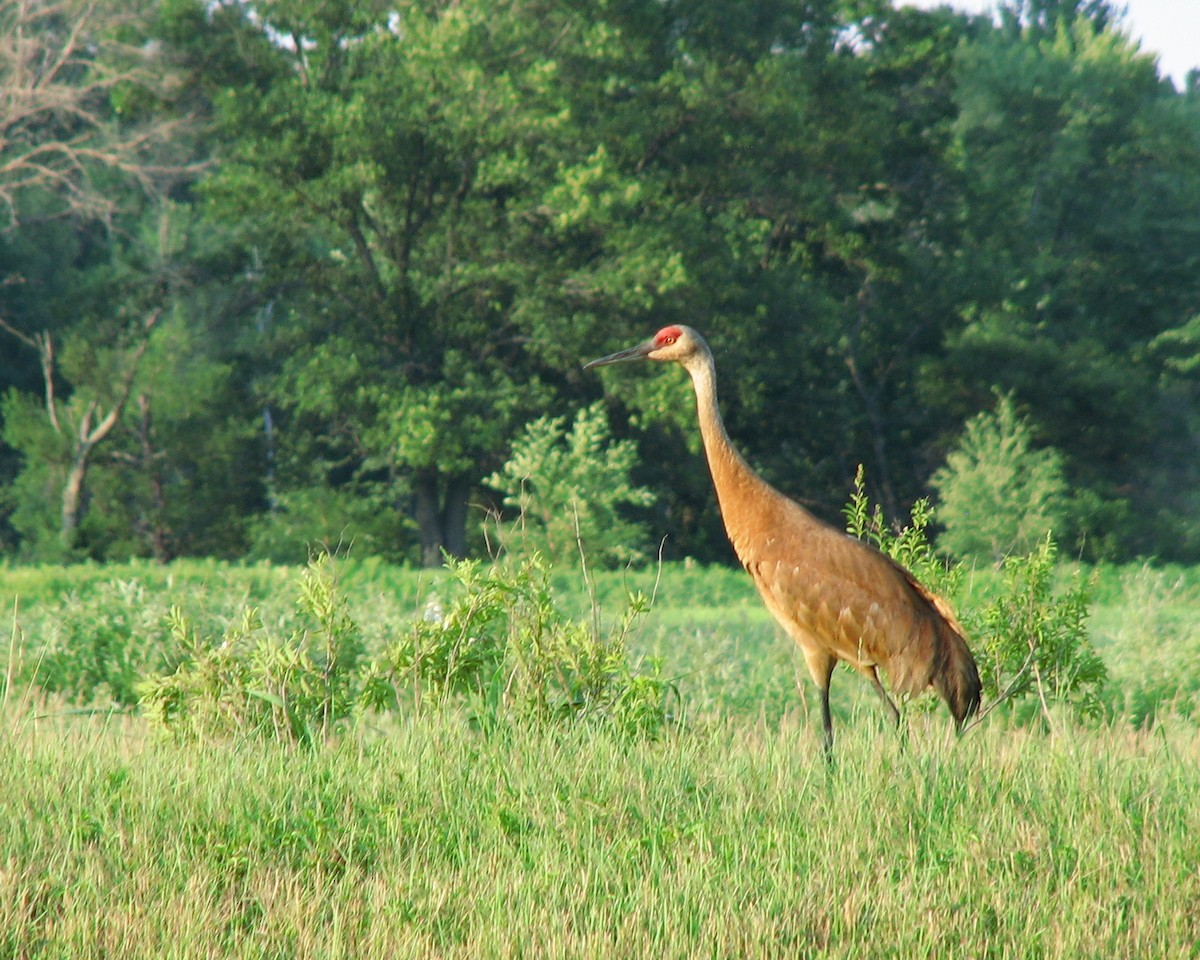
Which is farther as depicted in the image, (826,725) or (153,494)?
(153,494)

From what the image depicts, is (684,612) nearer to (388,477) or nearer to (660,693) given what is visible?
(660,693)

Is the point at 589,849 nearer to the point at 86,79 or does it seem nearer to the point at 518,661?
the point at 518,661

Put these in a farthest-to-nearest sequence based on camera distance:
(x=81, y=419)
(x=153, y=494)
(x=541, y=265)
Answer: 1. (x=153, y=494)
2. (x=81, y=419)
3. (x=541, y=265)

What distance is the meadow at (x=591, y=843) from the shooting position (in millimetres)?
3756

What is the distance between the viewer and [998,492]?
22.3m

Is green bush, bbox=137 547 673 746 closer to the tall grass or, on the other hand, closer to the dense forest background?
the tall grass

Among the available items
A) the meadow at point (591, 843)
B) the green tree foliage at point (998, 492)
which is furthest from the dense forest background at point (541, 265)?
the meadow at point (591, 843)

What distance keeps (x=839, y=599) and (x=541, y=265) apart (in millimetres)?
17834

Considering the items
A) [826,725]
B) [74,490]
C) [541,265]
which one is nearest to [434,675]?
[826,725]

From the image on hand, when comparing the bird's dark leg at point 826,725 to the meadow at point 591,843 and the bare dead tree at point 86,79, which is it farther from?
the bare dead tree at point 86,79

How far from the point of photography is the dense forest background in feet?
72.1

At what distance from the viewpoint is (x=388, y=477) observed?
29.7 m

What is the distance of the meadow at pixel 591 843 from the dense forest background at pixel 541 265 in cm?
1496

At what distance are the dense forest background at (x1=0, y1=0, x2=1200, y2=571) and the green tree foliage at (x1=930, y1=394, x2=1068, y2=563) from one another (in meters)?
0.73
